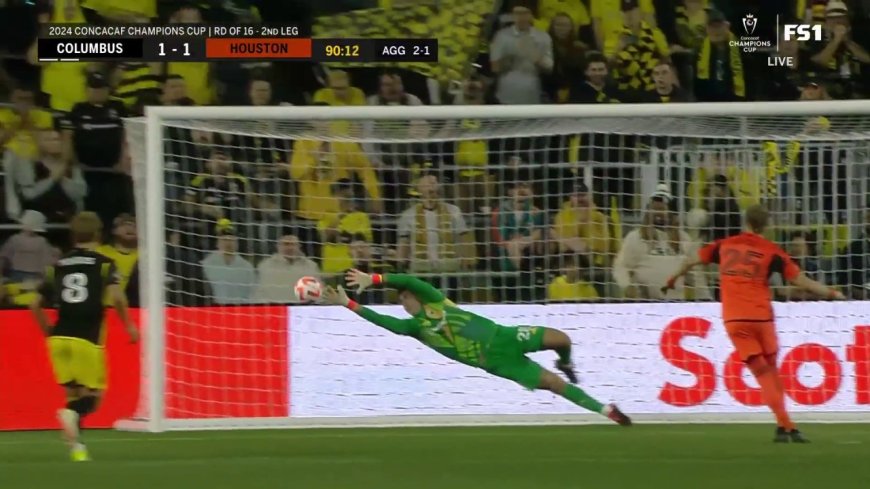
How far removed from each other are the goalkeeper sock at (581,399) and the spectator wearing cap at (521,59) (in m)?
4.17

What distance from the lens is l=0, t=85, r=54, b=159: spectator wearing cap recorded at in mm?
12352

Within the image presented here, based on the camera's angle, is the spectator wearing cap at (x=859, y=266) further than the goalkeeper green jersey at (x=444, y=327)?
Yes

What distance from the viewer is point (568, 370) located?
35.0 ft

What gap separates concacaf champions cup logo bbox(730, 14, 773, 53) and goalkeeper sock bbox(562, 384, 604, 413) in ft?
17.7

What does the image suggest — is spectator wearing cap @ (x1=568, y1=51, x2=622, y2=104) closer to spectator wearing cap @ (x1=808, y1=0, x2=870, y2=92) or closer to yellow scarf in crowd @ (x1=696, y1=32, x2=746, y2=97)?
yellow scarf in crowd @ (x1=696, y1=32, x2=746, y2=97)

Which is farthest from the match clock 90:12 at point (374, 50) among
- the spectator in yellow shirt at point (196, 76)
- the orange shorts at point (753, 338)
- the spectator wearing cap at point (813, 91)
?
the orange shorts at point (753, 338)

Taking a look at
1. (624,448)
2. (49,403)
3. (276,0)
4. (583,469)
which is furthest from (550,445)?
(276,0)

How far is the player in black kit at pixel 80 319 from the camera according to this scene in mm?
8383

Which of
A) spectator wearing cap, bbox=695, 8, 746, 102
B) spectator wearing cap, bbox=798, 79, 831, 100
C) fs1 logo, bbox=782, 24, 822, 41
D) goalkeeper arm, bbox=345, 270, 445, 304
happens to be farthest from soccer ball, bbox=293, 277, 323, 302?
fs1 logo, bbox=782, 24, 822, 41

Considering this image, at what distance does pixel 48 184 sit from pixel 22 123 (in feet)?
2.50

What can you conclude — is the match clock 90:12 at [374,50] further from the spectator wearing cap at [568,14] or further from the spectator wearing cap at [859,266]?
the spectator wearing cap at [859,266]

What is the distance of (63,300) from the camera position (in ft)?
27.5

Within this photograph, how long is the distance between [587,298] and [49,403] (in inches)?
176

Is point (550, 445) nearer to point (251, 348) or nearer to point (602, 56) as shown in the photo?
point (251, 348)
